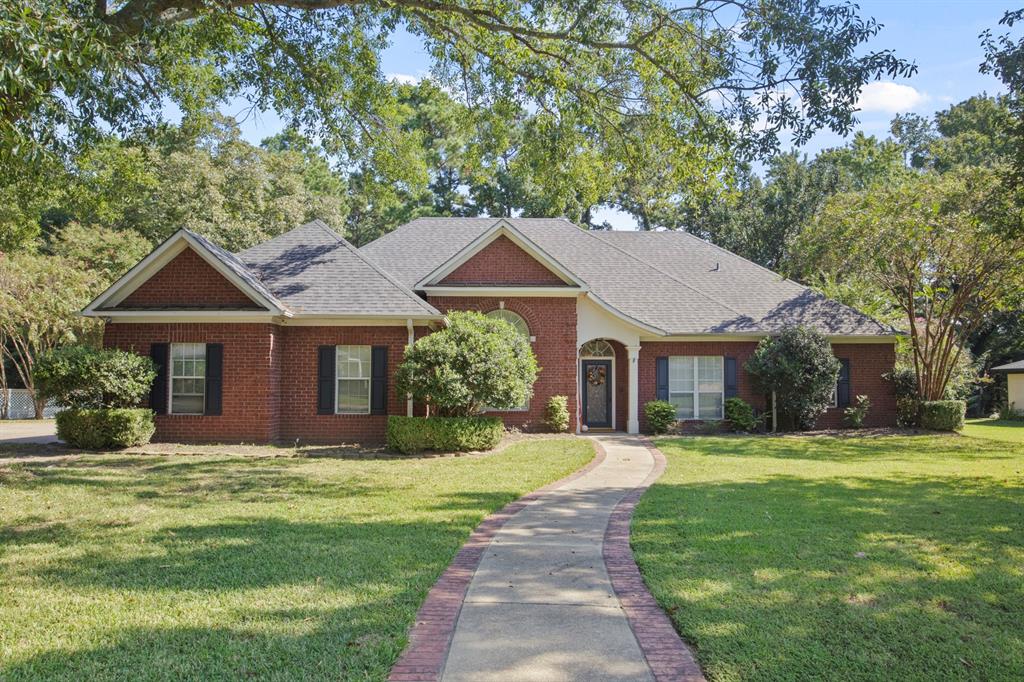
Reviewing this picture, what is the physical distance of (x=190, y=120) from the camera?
15539 millimetres

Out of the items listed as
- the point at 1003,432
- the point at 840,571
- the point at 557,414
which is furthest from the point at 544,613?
the point at 1003,432

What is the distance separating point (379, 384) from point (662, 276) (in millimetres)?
10896

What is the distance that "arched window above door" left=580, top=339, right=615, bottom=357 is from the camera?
21.5 meters

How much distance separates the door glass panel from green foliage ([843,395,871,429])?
753 centimetres

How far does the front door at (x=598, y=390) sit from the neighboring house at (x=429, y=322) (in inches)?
2.4

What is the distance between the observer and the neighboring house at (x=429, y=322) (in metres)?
16.8

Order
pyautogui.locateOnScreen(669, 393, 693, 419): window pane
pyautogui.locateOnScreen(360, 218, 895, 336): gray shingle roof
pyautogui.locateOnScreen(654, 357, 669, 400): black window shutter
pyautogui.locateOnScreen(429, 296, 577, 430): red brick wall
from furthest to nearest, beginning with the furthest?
pyautogui.locateOnScreen(360, 218, 895, 336): gray shingle roof → pyautogui.locateOnScreen(669, 393, 693, 419): window pane → pyautogui.locateOnScreen(654, 357, 669, 400): black window shutter → pyautogui.locateOnScreen(429, 296, 577, 430): red brick wall

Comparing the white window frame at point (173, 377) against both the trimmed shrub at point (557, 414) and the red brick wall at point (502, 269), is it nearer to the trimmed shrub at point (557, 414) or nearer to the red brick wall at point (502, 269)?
the red brick wall at point (502, 269)

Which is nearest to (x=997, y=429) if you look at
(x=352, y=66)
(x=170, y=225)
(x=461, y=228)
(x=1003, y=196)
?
→ (x=1003, y=196)

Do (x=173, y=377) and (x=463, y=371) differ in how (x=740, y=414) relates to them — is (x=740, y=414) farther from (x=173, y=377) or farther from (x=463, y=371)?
(x=173, y=377)

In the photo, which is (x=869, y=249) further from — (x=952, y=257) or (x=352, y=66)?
(x=352, y=66)

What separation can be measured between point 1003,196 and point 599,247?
14.0 metres

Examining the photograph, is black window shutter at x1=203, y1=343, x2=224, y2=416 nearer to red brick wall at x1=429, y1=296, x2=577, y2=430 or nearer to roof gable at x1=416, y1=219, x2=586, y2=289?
roof gable at x1=416, y1=219, x2=586, y2=289

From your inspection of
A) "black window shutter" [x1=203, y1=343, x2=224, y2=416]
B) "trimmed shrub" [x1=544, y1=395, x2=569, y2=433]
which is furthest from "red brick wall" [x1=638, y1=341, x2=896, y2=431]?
"black window shutter" [x1=203, y1=343, x2=224, y2=416]
